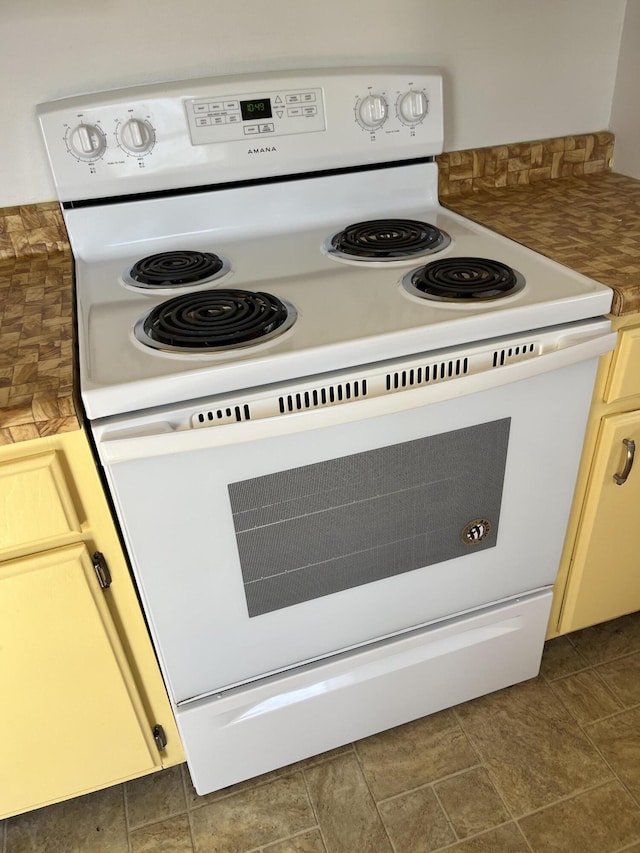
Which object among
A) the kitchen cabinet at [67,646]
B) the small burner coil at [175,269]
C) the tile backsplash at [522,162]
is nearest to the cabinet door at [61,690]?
the kitchen cabinet at [67,646]

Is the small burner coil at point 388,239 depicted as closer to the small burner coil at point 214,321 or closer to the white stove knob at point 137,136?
the small burner coil at point 214,321

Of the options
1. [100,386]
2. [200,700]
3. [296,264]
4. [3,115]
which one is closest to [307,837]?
[200,700]

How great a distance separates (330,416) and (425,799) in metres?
0.86

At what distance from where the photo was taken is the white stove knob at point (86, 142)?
48.6 inches

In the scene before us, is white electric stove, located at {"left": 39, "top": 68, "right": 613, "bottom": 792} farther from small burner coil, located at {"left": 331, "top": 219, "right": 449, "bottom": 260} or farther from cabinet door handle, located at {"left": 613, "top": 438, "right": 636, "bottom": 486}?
cabinet door handle, located at {"left": 613, "top": 438, "right": 636, "bottom": 486}

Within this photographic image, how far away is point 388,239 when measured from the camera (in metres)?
1.29

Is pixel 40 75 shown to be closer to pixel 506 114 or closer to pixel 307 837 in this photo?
pixel 506 114

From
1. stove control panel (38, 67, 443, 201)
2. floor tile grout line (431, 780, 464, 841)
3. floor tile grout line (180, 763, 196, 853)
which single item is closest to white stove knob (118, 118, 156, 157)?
stove control panel (38, 67, 443, 201)

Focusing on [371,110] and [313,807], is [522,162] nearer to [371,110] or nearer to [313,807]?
[371,110]

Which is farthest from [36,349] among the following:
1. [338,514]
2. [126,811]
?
[126,811]

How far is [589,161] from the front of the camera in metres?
1.69

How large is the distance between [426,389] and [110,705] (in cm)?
75

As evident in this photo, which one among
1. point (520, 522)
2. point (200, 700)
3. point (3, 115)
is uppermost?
point (3, 115)

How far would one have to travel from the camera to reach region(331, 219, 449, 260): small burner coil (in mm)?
1232
